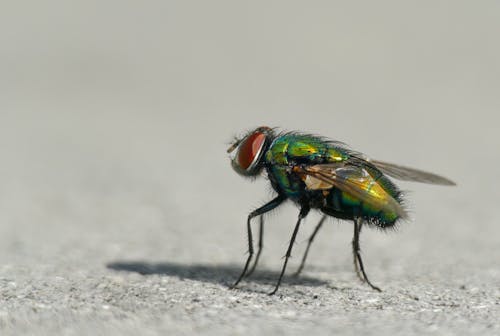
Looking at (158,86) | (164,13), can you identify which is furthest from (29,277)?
(164,13)

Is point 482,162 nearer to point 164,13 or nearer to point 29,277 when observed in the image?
point 29,277

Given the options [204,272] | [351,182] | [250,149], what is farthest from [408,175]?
[204,272]

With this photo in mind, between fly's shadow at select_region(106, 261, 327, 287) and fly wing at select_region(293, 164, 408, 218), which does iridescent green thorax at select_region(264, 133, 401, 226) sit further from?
fly's shadow at select_region(106, 261, 327, 287)

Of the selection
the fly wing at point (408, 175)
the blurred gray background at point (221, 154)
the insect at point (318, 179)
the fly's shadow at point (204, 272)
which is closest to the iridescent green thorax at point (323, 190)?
the insect at point (318, 179)

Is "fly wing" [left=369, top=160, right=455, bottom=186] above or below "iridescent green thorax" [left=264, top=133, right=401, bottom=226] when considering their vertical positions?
above

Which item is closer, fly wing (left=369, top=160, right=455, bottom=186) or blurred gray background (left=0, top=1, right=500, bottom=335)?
blurred gray background (left=0, top=1, right=500, bottom=335)

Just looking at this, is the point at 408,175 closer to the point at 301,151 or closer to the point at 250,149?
the point at 301,151

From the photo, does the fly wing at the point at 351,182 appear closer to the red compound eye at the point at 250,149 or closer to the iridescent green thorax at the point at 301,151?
the iridescent green thorax at the point at 301,151

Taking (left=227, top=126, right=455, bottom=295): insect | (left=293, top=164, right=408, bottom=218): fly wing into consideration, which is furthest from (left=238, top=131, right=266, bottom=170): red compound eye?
(left=293, top=164, right=408, bottom=218): fly wing
